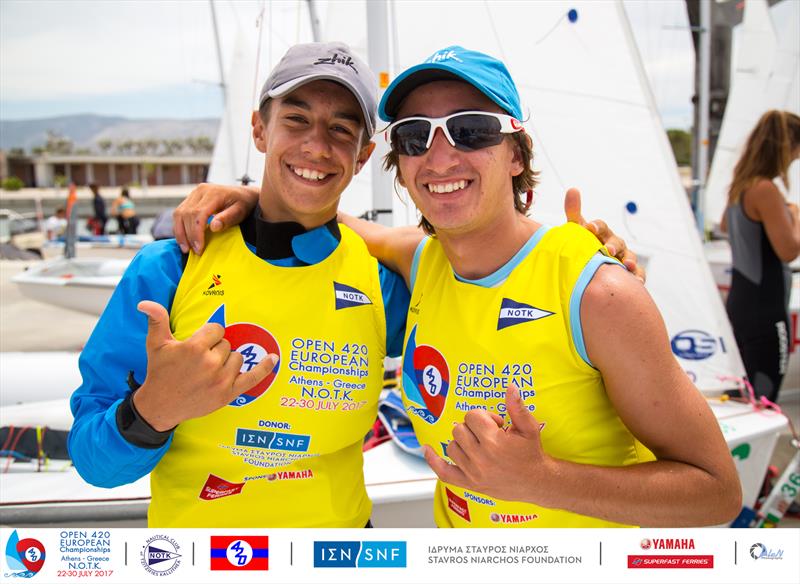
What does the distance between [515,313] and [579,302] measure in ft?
0.44

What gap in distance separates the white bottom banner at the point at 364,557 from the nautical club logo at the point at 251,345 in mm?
289

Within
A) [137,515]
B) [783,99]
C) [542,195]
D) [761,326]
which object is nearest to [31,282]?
[137,515]

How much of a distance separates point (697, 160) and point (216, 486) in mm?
8813

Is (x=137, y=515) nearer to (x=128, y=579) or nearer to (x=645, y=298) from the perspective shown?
(x=128, y=579)

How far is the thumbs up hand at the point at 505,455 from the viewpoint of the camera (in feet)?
3.19

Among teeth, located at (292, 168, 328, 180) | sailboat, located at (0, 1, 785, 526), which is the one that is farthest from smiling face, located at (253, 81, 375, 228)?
sailboat, located at (0, 1, 785, 526)

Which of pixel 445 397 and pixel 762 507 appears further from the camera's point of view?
pixel 762 507

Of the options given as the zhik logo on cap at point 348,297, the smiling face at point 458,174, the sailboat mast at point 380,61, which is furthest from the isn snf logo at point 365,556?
the sailboat mast at point 380,61

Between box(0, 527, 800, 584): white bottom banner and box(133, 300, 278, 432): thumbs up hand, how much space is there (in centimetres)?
34

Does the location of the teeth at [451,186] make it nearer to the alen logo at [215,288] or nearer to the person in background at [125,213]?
the alen logo at [215,288]

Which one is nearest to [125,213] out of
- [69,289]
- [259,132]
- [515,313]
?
[69,289]

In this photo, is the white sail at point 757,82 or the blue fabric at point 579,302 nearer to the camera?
the blue fabric at point 579,302

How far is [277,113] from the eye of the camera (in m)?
1.30

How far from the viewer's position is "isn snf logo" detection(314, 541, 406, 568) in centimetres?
122
